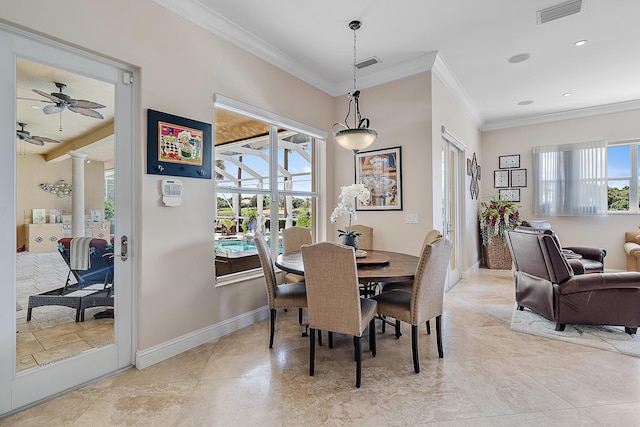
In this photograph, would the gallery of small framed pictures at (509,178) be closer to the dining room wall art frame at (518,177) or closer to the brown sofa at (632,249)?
the dining room wall art frame at (518,177)

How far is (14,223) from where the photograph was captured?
5.98ft

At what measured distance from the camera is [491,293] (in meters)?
4.29

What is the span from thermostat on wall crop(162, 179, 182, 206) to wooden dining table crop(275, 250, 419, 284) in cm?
101

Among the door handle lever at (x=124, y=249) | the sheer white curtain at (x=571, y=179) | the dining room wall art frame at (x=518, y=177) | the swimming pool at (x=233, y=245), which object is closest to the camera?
the door handle lever at (x=124, y=249)

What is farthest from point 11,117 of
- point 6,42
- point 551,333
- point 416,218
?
point 551,333

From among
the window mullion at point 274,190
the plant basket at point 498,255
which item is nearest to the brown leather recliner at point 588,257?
the plant basket at point 498,255

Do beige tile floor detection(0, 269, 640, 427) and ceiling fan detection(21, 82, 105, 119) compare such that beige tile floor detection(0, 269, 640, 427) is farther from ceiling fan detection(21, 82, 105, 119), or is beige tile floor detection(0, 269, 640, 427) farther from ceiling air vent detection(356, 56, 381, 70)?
ceiling air vent detection(356, 56, 381, 70)

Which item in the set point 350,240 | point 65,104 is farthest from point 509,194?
point 65,104

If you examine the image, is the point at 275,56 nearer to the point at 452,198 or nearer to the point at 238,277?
the point at 238,277

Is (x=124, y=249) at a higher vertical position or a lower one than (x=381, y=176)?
lower

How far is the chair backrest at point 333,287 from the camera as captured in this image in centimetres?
202

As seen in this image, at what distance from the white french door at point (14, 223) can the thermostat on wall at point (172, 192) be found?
0.22 metres

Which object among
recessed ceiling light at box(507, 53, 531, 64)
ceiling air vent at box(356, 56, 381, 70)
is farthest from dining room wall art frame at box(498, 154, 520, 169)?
ceiling air vent at box(356, 56, 381, 70)

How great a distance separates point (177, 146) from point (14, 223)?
1141mm
